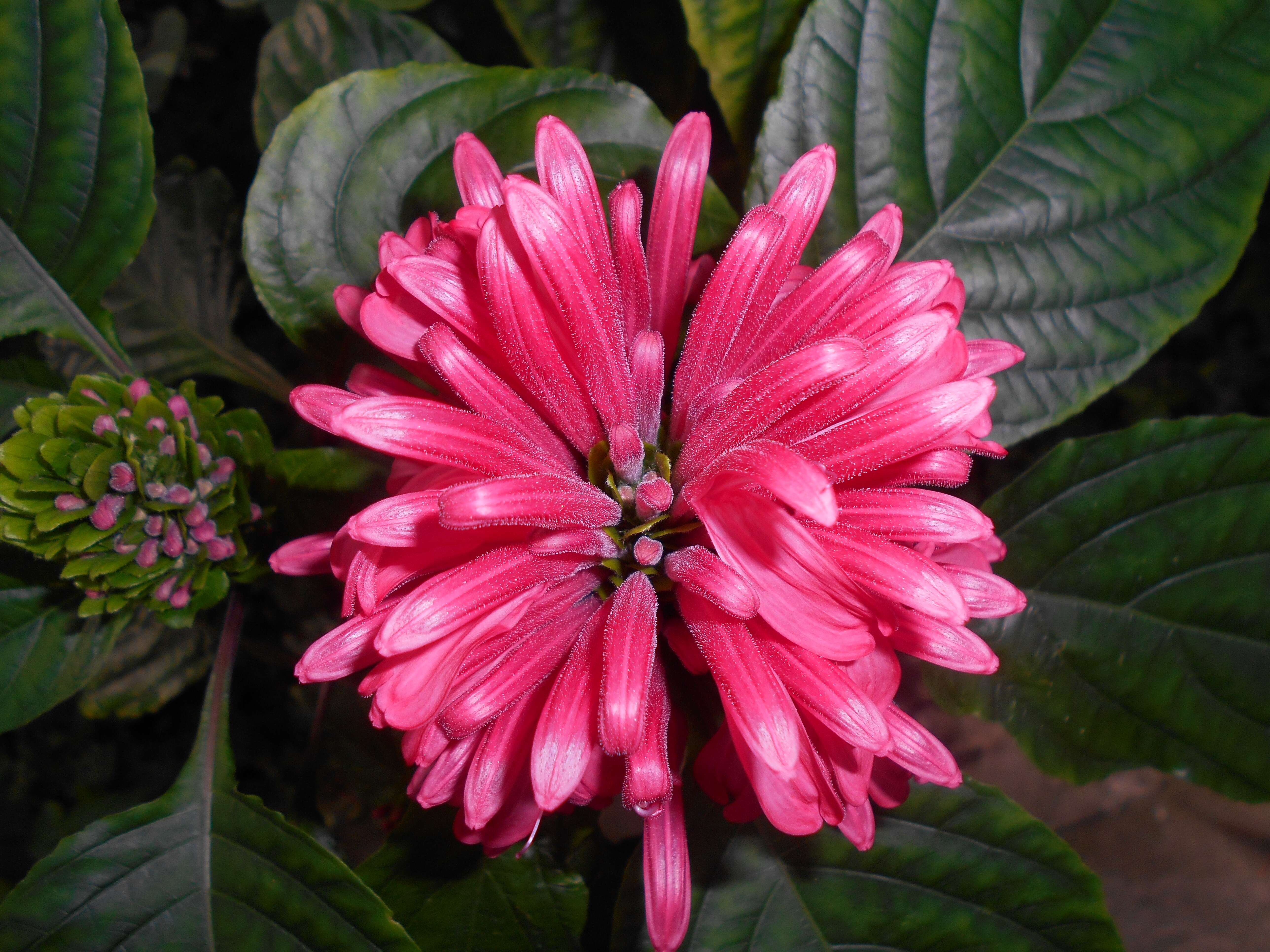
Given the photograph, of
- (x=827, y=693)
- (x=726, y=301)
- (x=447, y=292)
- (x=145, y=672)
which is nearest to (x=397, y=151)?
(x=447, y=292)

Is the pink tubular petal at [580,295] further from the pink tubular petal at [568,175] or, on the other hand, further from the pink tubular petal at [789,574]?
the pink tubular petal at [789,574]

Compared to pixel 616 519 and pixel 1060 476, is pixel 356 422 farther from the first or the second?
pixel 1060 476

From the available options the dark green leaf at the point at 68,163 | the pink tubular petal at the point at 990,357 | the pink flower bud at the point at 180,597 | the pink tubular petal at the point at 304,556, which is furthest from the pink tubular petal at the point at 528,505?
the dark green leaf at the point at 68,163

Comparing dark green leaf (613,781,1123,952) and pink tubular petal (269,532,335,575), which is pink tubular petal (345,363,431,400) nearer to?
pink tubular petal (269,532,335,575)

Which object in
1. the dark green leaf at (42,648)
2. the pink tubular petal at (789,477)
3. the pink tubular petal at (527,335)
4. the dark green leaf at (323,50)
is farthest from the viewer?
the dark green leaf at (323,50)

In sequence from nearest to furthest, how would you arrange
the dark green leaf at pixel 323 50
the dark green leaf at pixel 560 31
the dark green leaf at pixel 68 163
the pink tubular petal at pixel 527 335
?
the pink tubular petal at pixel 527 335
the dark green leaf at pixel 68 163
the dark green leaf at pixel 323 50
the dark green leaf at pixel 560 31

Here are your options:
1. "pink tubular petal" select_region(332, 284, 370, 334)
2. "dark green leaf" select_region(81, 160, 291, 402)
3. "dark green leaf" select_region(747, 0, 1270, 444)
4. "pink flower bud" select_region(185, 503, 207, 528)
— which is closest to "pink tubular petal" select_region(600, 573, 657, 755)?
"pink tubular petal" select_region(332, 284, 370, 334)
